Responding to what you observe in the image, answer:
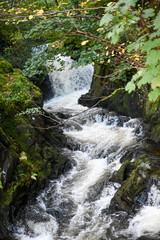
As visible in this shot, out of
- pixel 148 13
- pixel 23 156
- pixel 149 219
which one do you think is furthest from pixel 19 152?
pixel 148 13

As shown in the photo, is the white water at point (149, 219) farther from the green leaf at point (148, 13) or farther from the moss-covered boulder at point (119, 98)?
the moss-covered boulder at point (119, 98)

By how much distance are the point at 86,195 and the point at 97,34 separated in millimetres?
4584

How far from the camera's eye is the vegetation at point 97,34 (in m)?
2.20

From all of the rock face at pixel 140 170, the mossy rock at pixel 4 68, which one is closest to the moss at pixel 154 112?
the rock face at pixel 140 170

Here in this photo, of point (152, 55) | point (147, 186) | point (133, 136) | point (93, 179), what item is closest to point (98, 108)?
point (133, 136)

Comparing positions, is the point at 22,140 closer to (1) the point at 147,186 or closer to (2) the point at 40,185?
(2) the point at 40,185

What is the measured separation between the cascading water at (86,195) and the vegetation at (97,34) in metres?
1.06

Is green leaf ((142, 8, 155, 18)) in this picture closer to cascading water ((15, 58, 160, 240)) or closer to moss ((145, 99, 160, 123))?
cascading water ((15, 58, 160, 240))

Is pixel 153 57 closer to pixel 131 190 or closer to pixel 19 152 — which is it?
pixel 131 190

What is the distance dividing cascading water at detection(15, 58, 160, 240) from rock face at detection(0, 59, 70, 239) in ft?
1.23

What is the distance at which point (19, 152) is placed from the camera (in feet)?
20.8

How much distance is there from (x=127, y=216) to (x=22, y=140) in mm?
3657

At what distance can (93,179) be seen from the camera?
22.8 ft

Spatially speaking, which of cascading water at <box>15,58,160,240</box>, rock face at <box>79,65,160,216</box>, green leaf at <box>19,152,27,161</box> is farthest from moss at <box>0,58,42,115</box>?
cascading water at <box>15,58,160,240</box>
